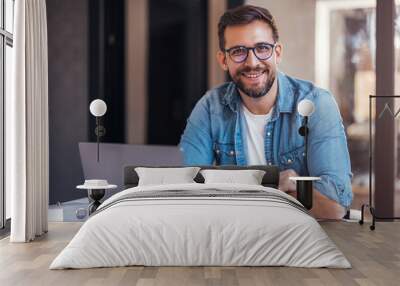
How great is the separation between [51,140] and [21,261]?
3018 millimetres

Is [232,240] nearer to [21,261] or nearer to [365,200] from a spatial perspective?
[21,261]

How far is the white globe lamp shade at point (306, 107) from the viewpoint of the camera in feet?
22.1

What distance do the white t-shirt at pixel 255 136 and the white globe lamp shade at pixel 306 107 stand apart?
40cm

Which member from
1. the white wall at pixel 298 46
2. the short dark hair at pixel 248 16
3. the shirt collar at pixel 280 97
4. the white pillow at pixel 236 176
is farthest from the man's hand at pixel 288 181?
the short dark hair at pixel 248 16

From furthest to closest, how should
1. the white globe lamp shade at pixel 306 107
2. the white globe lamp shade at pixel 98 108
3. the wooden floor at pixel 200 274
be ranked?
the white globe lamp shade at pixel 98 108 → the white globe lamp shade at pixel 306 107 → the wooden floor at pixel 200 274

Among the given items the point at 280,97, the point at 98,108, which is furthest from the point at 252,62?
the point at 98,108

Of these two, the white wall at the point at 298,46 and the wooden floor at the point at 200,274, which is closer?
the wooden floor at the point at 200,274

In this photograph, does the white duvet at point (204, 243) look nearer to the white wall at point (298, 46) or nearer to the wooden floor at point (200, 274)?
the wooden floor at point (200, 274)

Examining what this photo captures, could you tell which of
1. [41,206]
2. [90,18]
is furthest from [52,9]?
[41,206]

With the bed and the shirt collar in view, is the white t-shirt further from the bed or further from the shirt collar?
the bed

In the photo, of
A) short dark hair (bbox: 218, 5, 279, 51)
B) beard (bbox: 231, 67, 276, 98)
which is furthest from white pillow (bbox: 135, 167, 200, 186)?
short dark hair (bbox: 218, 5, 279, 51)

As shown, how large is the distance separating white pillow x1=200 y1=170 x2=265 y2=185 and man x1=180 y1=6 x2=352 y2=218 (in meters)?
0.51

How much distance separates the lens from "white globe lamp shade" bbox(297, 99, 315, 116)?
22.1 ft

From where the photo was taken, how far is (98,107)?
6.95m
